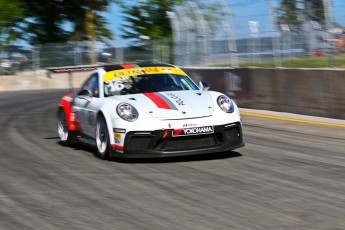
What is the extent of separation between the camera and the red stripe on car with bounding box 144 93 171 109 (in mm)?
8844

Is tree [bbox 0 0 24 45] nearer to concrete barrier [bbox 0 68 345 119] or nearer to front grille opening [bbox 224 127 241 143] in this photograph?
concrete barrier [bbox 0 68 345 119]

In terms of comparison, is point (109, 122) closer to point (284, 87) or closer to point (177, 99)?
point (177, 99)

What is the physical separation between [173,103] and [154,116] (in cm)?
39

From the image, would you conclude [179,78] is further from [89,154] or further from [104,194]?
[104,194]

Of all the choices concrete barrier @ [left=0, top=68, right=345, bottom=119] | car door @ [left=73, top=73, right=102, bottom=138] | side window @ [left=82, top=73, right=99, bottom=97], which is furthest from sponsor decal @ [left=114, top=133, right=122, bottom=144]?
concrete barrier @ [left=0, top=68, right=345, bottom=119]

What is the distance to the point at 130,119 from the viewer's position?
8.70 m

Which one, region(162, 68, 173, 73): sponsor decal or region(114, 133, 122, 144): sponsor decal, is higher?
region(162, 68, 173, 73): sponsor decal

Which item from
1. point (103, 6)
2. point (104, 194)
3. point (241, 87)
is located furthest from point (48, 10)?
point (104, 194)

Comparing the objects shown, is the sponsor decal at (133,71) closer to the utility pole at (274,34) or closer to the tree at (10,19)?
the utility pole at (274,34)

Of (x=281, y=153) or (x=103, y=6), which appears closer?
(x=281, y=153)

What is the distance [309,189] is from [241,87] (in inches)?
396

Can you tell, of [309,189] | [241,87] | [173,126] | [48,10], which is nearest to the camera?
[309,189]

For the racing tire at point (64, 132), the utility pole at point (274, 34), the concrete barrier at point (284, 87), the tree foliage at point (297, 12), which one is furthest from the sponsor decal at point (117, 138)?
the utility pole at point (274, 34)

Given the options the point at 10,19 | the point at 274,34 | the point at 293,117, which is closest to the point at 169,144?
the point at 293,117
